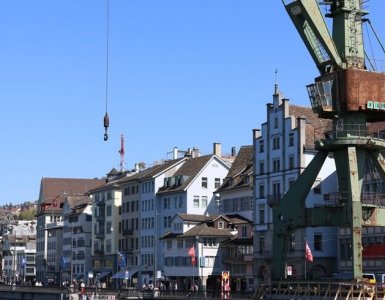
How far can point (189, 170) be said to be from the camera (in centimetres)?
11956

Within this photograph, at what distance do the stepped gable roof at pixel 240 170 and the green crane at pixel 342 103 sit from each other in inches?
1968

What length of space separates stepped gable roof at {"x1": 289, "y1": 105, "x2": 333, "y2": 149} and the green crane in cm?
3637

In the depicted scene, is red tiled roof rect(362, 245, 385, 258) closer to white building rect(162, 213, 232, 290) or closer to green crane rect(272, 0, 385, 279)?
white building rect(162, 213, 232, 290)

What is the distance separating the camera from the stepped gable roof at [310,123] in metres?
89.5

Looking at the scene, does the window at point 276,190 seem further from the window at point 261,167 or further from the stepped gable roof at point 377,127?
the stepped gable roof at point 377,127

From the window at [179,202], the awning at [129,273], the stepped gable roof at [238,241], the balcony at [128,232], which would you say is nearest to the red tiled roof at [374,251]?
the stepped gable roof at [238,241]

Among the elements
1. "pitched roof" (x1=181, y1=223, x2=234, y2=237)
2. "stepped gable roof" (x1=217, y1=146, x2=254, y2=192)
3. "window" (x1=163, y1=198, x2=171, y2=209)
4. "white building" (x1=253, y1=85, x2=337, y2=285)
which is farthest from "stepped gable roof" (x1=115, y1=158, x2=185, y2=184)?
"white building" (x1=253, y1=85, x2=337, y2=285)

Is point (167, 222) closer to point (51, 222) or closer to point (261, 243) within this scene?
point (261, 243)

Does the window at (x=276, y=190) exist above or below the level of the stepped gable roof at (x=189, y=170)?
below

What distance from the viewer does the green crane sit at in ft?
164

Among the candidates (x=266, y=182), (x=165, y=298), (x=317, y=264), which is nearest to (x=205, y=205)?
(x=266, y=182)

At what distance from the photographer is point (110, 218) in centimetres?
13562

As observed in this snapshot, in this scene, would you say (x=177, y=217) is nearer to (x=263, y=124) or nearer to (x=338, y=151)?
(x=263, y=124)

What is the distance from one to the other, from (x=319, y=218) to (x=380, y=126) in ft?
124
